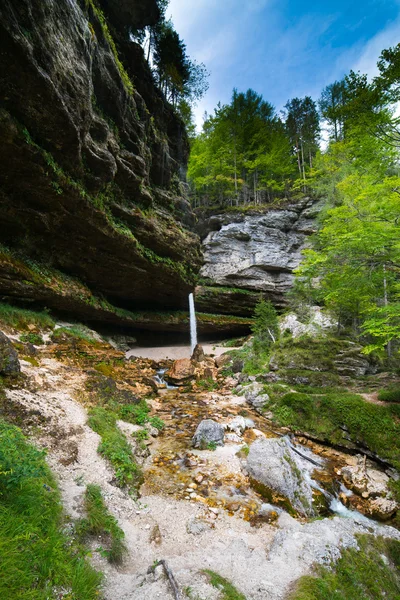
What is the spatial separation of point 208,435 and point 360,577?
3925 mm

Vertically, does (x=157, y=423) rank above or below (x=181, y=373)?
above

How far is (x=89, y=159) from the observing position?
10797mm

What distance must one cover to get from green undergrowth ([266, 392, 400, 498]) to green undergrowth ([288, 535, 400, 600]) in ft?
8.26

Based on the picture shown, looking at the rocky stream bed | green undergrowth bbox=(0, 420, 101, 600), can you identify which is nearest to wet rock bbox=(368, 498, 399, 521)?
the rocky stream bed

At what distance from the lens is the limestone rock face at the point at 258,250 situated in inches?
1021

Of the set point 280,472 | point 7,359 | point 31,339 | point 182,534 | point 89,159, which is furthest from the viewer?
point 89,159

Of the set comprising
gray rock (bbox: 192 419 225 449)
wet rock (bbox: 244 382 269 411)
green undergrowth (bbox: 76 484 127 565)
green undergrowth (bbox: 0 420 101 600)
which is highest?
green undergrowth (bbox: 0 420 101 600)

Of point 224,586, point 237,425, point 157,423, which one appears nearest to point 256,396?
point 237,425

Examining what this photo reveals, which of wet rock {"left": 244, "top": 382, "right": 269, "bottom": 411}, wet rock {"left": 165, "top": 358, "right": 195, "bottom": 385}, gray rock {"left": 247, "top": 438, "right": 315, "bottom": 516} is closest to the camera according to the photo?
gray rock {"left": 247, "top": 438, "right": 315, "bottom": 516}

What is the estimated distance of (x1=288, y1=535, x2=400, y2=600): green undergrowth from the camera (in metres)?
3.00

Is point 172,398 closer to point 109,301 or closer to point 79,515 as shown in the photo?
point 79,515

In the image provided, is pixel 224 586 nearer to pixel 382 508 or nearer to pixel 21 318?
pixel 382 508

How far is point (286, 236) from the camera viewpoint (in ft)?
88.6

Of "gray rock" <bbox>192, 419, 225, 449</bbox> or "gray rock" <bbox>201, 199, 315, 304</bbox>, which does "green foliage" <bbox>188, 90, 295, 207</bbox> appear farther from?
"gray rock" <bbox>192, 419, 225, 449</bbox>
